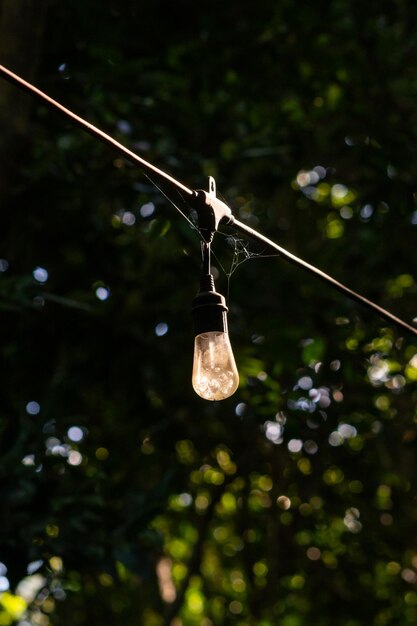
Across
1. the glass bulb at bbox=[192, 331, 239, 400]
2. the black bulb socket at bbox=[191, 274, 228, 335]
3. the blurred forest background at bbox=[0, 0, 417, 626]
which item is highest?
the black bulb socket at bbox=[191, 274, 228, 335]

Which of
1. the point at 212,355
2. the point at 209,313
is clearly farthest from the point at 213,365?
the point at 209,313

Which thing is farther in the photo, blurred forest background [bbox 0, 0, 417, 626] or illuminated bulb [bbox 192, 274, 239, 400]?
blurred forest background [bbox 0, 0, 417, 626]

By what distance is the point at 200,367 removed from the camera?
3445 millimetres

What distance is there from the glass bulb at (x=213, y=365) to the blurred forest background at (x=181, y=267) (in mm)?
3326

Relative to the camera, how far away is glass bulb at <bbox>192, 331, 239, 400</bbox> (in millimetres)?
3434

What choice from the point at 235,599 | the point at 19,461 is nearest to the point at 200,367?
the point at 19,461

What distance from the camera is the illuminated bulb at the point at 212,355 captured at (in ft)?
11.3

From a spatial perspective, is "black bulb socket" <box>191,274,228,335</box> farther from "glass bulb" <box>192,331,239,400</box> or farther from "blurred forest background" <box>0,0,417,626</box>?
"blurred forest background" <box>0,0,417,626</box>

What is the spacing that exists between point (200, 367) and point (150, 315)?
4.68 metres

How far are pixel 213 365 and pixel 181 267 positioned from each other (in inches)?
177

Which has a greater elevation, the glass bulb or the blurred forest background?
the glass bulb

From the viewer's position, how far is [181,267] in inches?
311

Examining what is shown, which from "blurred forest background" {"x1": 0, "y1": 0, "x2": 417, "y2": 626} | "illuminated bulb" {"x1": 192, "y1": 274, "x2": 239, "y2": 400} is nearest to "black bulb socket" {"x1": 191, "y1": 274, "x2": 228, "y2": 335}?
"illuminated bulb" {"x1": 192, "y1": 274, "x2": 239, "y2": 400}

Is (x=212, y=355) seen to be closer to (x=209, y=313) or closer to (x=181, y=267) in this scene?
(x=209, y=313)
